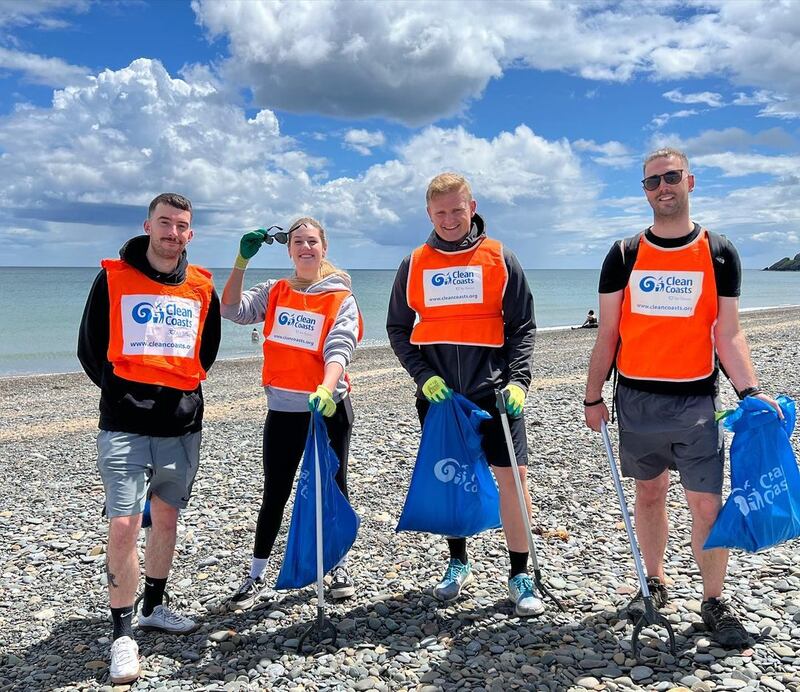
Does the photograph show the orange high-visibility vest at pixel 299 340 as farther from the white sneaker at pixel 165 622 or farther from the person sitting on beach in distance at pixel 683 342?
the person sitting on beach in distance at pixel 683 342

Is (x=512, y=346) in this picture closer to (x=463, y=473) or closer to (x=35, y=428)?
(x=463, y=473)

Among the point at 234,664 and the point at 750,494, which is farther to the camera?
the point at 234,664

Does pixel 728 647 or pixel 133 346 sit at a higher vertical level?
pixel 133 346

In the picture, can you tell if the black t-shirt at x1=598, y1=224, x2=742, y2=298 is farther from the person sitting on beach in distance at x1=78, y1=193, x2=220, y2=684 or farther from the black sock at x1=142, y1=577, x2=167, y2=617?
the black sock at x1=142, y1=577, x2=167, y2=617

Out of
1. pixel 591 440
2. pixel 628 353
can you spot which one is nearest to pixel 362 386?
pixel 591 440

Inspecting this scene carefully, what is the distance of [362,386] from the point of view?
15.3 metres

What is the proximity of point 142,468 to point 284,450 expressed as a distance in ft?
2.80

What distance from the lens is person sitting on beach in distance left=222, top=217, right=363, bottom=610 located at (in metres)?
4.34

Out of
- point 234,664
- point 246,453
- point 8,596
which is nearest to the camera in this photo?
point 234,664

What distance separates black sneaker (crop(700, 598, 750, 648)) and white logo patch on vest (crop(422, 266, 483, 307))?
2.06 metres

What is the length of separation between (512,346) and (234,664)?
7.76 feet

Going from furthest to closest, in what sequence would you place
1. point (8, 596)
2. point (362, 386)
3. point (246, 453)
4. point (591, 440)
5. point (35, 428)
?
point (362, 386), point (35, 428), point (246, 453), point (591, 440), point (8, 596)

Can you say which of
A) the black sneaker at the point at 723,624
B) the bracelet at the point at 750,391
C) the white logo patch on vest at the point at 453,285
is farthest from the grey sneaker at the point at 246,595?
the bracelet at the point at 750,391

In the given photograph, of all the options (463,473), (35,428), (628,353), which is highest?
(628,353)
